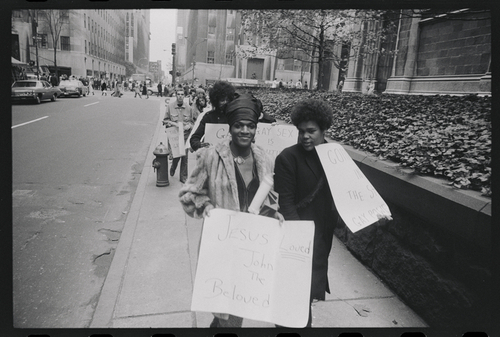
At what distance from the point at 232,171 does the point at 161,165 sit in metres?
4.89

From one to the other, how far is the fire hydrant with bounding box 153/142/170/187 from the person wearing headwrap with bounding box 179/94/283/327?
15.2 feet

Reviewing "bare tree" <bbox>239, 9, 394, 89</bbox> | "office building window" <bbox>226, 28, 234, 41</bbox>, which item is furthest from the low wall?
"office building window" <bbox>226, 28, 234, 41</bbox>

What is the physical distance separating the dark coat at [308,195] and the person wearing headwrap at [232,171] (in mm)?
138

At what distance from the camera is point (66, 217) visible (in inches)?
218

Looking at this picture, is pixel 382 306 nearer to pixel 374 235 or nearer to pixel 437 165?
pixel 374 235

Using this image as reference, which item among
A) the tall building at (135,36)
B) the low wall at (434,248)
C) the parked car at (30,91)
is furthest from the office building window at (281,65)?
the tall building at (135,36)

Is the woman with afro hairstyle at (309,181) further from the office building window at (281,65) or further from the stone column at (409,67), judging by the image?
the office building window at (281,65)

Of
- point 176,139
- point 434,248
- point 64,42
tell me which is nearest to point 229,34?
point 64,42

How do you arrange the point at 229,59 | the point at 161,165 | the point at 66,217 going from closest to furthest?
the point at 66,217 < the point at 161,165 < the point at 229,59

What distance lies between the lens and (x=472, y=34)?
8.43 metres

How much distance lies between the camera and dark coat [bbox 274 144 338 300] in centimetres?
245

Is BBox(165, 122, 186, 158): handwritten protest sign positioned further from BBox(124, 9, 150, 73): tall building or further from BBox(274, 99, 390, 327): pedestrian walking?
BBox(124, 9, 150, 73): tall building

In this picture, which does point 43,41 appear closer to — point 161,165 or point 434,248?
point 161,165

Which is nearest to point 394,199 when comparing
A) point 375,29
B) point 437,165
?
point 437,165
